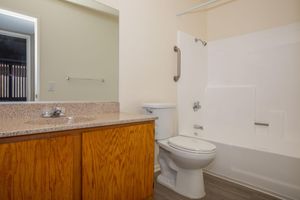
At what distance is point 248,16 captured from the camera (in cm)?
247

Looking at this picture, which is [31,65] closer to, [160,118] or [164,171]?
[160,118]

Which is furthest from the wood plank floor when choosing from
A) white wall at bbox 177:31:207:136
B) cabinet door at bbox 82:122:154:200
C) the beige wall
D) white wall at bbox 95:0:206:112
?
the beige wall

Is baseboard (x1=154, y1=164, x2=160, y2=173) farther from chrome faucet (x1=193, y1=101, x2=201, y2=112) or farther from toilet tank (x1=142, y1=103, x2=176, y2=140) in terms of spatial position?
chrome faucet (x1=193, y1=101, x2=201, y2=112)

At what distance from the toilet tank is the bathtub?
2.01 feet

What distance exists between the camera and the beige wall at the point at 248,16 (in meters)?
2.16

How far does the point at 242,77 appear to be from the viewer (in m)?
2.52

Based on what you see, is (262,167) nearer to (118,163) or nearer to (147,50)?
(118,163)

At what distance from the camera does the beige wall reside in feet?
7.09

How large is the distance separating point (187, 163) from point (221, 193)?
48 centimetres

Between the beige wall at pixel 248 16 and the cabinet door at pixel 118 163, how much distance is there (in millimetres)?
1985

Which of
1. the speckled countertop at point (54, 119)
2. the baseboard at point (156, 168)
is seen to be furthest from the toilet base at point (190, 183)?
the speckled countertop at point (54, 119)

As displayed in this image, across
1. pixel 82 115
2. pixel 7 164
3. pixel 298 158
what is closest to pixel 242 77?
pixel 298 158

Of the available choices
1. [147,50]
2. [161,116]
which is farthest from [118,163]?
[147,50]

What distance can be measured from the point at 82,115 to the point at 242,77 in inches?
81.2
